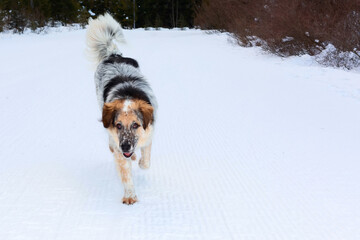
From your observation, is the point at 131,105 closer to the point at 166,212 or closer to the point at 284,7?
the point at 166,212

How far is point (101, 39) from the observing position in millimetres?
5883

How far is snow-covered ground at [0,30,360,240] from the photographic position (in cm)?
290

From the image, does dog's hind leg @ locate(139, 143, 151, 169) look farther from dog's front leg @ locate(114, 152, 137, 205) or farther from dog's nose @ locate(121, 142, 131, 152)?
dog's nose @ locate(121, 142, 131, 152)

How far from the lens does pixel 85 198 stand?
3336mm

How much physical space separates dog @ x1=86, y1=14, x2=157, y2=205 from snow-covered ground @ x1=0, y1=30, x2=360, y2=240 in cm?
27

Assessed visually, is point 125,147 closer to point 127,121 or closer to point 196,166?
point 127,121

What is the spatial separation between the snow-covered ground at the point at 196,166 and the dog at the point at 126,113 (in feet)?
0.89

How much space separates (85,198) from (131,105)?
3.26ft

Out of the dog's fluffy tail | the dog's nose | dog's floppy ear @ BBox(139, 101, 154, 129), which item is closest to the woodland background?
the dog's fluffy tail

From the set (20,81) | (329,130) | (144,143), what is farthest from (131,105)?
(20,81)

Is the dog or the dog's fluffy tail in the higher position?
the dog's fluffy tail

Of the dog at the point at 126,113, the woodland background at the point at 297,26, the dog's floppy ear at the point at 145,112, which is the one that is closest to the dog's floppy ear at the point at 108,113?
the dog at the point at 126,113

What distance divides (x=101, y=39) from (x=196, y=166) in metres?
2.97

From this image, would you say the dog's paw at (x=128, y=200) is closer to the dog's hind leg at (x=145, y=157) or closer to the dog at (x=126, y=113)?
the dog at (x=126, y=113)
